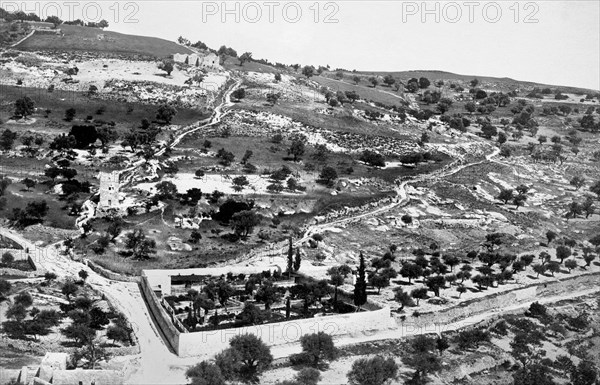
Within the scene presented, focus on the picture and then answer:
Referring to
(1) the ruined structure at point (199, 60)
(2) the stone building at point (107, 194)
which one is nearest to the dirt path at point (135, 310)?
(2) the stone building at point (107, 194)

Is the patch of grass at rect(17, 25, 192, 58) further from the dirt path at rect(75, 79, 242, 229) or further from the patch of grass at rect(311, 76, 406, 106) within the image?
the patch of grass at rect(311, 76, 406, 106)

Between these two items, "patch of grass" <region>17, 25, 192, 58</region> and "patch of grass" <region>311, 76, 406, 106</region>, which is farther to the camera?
"patch of grass" <region>311, 76, 406, 106</region>

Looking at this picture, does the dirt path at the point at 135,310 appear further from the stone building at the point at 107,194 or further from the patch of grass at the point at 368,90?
the patch of grass at the point at 368,90

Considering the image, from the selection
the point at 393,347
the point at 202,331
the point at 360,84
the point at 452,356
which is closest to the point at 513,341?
the point at 452,356

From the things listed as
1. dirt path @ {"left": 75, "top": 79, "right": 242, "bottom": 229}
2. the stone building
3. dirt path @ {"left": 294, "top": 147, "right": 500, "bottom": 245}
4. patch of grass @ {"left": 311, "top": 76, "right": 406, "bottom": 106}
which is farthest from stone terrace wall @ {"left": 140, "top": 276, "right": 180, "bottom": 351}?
patch of grass @ {"left": 311, "top": 76, "right": 406, "bottom": 106}

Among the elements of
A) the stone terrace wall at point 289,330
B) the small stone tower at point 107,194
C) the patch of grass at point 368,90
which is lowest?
the stone terrace wall at point 289,330

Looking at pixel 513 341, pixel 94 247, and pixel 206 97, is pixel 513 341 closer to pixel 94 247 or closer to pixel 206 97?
pixel 94 247
